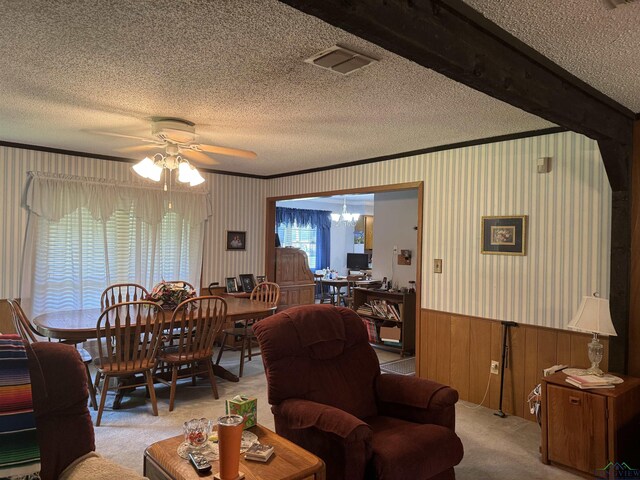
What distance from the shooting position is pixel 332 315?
9.49ft

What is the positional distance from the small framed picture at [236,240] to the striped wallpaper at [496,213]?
1530 millimetres

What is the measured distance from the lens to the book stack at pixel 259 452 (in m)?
1.93

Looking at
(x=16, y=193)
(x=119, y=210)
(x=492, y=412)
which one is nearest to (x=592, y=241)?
(x=492, y=412)

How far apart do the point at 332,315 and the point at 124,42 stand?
6.21 feet

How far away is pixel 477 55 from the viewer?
6.05 ft

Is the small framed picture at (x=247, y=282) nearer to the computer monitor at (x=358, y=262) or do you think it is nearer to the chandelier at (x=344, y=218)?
the chandelier at (x=344, y=218)

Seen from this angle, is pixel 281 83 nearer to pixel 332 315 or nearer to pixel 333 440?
pixel 332 315

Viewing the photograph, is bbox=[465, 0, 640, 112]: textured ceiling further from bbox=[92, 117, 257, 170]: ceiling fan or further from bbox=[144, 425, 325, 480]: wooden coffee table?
bbox=[92, 117, 257, 170]: ceiling fan

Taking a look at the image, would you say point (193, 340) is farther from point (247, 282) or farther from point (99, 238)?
point (247, 282)

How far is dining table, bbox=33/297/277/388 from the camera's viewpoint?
134 inches

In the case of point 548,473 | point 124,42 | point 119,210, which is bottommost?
point 548,473

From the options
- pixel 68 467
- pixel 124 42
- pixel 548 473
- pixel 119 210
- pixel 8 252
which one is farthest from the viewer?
pixel 119 210

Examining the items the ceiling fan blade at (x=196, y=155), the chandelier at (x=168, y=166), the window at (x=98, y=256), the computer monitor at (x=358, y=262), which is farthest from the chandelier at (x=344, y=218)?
the chandelier at (x=168, y=166)

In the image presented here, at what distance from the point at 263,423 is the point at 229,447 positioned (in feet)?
6.21
